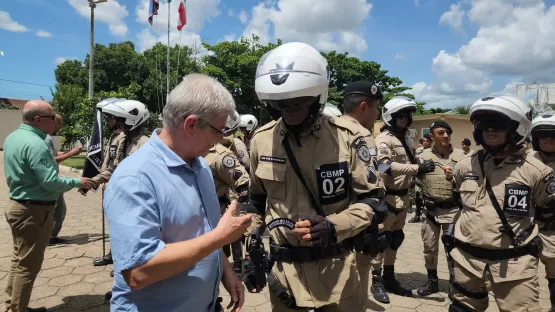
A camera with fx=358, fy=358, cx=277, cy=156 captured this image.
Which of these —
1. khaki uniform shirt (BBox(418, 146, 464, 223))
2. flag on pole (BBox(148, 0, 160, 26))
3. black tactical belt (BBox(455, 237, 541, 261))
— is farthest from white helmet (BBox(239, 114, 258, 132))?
flag on pole (BBox(148, 0, 160, 26))

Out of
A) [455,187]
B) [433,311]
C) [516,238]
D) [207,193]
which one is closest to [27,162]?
[207,193]

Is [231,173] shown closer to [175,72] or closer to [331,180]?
[331,180]

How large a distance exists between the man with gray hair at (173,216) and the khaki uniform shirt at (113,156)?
3427mm

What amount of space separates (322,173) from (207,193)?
691mm

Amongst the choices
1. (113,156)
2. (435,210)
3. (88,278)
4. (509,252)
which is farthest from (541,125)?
(88,278)

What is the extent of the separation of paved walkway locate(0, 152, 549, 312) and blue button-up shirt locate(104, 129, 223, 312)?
263cm

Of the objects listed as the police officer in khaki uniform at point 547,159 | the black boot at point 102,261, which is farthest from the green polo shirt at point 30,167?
the police officer in khaki uniform at point 547,159

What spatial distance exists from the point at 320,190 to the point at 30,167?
2903 millimetres

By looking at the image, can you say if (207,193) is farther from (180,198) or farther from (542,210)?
(542,210)

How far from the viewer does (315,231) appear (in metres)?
1.83

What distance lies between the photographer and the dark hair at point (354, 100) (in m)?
3.61

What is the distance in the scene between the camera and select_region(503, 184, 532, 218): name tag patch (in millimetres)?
2627

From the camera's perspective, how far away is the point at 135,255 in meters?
1.32

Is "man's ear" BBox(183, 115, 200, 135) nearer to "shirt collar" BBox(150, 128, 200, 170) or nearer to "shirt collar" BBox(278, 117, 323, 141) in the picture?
"shirt collar" BBox(150, 128, 200, 170)
